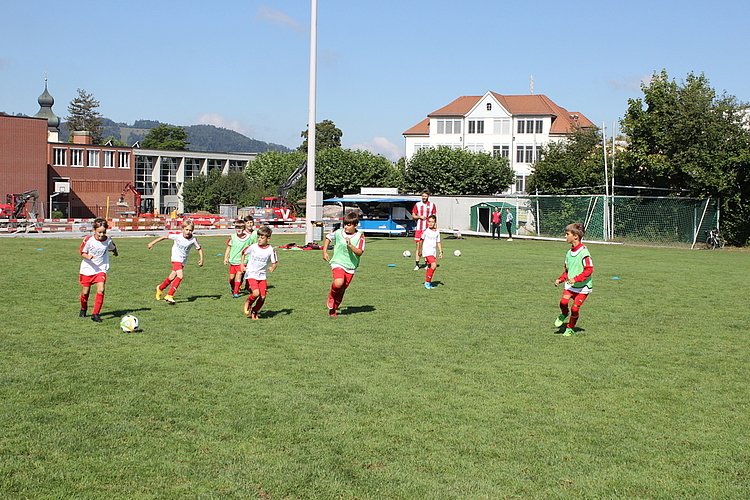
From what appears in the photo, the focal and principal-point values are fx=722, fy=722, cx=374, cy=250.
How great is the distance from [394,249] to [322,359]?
20.7 m

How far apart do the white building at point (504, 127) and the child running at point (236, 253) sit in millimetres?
65622

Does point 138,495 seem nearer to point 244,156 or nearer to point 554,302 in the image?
point 554,302

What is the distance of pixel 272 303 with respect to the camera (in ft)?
45.0

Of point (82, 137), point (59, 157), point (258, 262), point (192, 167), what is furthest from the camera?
point (192, 167)

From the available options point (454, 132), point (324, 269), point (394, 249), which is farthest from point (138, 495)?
point (454, 132)

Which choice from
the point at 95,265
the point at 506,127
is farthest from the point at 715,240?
the point at 506,127

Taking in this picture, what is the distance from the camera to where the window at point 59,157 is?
78438 mm

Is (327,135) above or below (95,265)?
above

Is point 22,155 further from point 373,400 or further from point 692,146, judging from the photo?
point 373,400

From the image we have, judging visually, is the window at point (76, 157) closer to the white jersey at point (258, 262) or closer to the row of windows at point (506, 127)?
the row of windows at point (506, 127)

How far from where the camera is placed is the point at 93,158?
8056cm

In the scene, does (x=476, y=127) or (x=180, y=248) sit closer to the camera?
(x=180, y=248)

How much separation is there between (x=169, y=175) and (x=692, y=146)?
7997 centimetres

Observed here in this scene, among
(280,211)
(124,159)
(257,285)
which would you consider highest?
(124,159)
